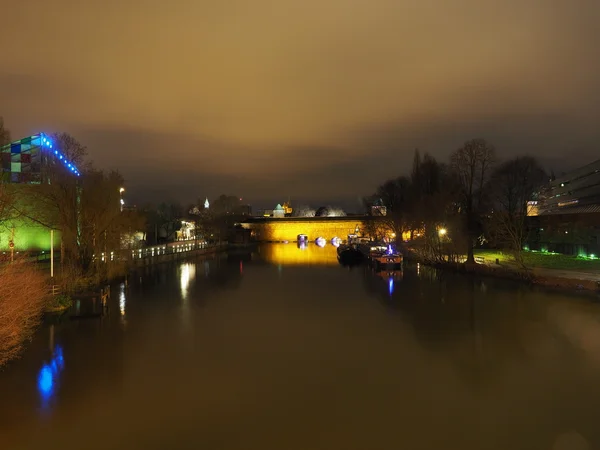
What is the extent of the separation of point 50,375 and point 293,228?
73.4 meters

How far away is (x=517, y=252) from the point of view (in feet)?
80.4

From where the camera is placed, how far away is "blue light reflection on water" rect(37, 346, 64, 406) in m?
9.61

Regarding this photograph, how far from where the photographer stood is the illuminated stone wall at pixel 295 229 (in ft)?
272

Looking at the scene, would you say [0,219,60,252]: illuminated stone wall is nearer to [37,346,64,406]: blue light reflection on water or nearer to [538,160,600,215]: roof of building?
[37,346,64,406]: blue light reflection on water

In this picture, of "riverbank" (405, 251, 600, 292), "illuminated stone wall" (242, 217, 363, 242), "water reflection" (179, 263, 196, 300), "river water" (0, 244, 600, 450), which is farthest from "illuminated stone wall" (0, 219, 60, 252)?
"illuminated stone wall" (242, 217, 363, 242)

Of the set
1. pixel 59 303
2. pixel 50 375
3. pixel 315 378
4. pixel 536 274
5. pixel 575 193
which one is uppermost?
pixel 575 193

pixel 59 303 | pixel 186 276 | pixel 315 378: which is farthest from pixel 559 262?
pixel 59 303

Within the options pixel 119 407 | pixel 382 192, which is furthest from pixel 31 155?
pixel 382 192

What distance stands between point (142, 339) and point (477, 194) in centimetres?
2631

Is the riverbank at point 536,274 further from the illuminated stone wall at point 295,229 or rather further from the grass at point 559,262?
the illuminated stone wall at point 295,229

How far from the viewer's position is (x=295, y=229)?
3305 inches

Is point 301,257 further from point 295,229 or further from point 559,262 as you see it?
point 295,229

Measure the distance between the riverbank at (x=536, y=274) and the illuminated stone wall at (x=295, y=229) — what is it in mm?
52083

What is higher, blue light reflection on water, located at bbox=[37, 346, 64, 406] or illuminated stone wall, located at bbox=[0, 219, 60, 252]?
illuminated stone wall, located at bbox=[0, 219, 60, 252]
